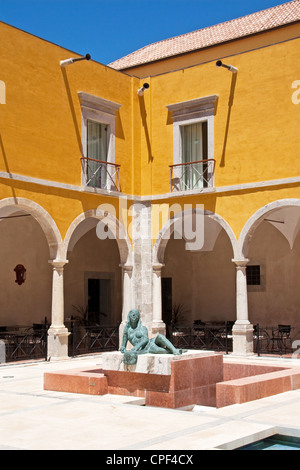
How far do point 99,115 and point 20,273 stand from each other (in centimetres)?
473

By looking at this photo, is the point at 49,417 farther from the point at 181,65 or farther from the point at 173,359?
the point at 181,65

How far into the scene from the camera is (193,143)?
1683 centimetres

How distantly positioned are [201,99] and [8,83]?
4.99m

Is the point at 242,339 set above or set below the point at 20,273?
below

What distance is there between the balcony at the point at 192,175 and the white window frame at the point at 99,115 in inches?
66.6

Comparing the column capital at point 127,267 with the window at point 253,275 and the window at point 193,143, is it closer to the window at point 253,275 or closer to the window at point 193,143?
the window at point 193,143

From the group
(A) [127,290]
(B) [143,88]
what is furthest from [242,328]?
(B) [143,88]

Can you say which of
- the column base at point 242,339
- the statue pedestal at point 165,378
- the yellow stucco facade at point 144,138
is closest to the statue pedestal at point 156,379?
the statue pedestal at point 165,378

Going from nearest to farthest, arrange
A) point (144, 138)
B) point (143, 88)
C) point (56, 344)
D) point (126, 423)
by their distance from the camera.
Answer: point (126, 423) → point (56, 344) → point (143, 88) → point (144, 138)

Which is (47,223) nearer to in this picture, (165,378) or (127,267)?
(127,267)

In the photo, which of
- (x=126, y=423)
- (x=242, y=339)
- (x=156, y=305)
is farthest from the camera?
(x=156, y=305)

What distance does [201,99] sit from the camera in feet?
53.4

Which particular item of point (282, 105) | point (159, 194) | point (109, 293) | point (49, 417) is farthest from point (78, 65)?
point (49, 417)

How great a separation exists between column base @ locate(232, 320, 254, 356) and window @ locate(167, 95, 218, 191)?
3658mm
